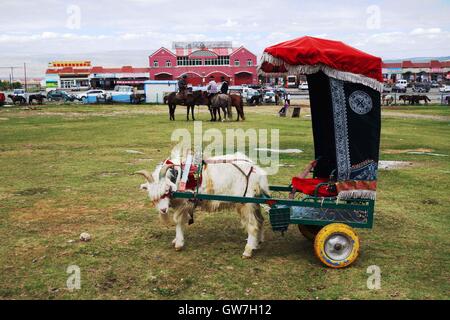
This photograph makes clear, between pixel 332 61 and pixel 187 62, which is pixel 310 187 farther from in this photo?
pixel 187 62

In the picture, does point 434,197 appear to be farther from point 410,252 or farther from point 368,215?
point 368,215

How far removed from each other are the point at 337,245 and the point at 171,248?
2.32m

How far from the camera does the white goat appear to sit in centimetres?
616

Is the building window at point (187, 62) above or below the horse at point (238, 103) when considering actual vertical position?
above

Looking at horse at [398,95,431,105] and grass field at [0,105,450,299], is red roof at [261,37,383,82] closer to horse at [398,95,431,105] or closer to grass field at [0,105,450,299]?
grass field at [0,105,450,299]

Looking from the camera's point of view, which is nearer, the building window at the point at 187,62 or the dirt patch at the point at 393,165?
the dirt patch at the point at 393,165

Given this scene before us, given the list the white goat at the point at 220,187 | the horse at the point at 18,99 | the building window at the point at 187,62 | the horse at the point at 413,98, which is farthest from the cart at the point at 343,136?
the building window at the point at 187,62

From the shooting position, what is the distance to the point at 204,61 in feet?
265

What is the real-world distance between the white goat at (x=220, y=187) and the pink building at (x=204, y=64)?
7416cm

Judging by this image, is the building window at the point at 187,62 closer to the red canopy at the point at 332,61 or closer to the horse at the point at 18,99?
the horse at the point at 18,99

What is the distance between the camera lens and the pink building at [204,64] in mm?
79688

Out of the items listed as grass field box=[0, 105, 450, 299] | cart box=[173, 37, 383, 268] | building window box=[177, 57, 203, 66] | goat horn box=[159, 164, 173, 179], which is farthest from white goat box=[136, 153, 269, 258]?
building window box=[177, 57, 203, 66]

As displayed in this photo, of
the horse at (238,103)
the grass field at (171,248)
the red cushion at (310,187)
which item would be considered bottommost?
the grass field at (171,248)

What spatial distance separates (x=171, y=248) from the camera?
257 inches
